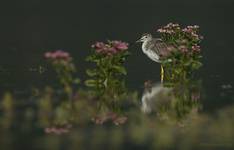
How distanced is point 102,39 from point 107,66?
40.3 feet

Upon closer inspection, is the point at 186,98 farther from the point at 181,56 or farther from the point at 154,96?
the point at 181,56

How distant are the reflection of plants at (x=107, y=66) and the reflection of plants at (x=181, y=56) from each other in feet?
3.86

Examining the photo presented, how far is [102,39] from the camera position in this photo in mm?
33562

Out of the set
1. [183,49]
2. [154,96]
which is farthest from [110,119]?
[183,49]

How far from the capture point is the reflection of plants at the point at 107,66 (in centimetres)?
2127

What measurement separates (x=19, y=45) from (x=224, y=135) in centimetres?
1539

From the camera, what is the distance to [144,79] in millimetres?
24484

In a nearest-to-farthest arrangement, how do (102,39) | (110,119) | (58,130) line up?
(58,130)
(110,119)
(102,39)

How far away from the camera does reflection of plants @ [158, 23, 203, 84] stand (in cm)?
2188

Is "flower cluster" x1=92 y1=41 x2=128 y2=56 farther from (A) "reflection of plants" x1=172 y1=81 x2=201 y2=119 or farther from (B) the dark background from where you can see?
(B) the dark background

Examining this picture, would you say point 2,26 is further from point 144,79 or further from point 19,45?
point 144,79

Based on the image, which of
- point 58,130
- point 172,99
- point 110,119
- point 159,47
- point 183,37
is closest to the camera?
point 58,130

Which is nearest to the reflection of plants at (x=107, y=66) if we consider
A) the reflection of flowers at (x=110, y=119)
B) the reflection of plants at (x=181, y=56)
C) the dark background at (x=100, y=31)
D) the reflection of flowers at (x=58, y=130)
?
the reflection of plants at (x=181, y=56)

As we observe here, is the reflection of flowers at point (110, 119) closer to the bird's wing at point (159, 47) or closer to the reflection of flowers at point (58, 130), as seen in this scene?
the reflection of flowers at point (58, 130)
